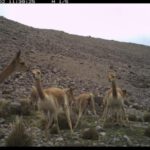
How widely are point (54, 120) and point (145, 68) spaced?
96.3 feet

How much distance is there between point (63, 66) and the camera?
103ft

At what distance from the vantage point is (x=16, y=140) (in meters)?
11.9

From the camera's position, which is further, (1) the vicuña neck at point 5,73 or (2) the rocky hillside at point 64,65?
(2) the rocky hillside at point 64,65

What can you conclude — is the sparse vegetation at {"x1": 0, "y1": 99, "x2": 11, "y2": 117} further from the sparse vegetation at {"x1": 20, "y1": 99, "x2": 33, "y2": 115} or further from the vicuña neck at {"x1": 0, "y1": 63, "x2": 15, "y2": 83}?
the vicuña neck at {"x1": 0, "y1": 63, "x2": 15, "y2": 83}

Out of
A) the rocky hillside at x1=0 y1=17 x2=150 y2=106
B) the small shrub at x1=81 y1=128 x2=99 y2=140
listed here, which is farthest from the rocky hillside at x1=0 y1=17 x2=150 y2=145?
the small shrub at x1=81 y1=128 x2=99 y2=140

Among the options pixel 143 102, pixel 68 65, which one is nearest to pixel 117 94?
pixel 143 102

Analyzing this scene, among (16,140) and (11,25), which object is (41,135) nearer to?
(16,140)

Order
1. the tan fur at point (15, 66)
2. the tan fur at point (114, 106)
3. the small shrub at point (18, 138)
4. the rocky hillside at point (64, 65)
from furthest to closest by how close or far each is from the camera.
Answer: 1. the rocky hillside at point (64, 65)
2. the tan fur at point (114, 106)
3. the tan fur at point (15, 66)
4. the small shrub at point (18, 138)

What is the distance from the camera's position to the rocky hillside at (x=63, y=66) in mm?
25106

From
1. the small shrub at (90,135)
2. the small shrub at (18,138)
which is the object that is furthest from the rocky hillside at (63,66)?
the small shrub at (18,138)

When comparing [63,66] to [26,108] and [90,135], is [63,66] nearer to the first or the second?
[26,108]

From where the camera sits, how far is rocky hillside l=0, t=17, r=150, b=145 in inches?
988

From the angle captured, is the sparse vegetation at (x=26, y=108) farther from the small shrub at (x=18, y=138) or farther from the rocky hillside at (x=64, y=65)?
the small shrub at (x=18, y=138)

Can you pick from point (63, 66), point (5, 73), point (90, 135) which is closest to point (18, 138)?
point (5, 73)
